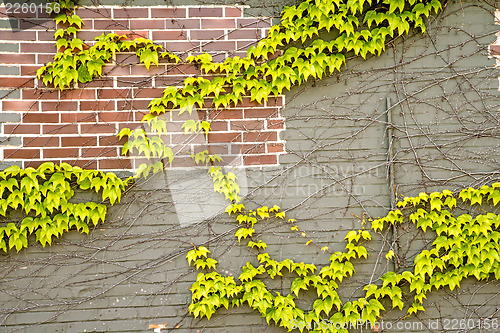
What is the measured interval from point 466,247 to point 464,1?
5.76 ft

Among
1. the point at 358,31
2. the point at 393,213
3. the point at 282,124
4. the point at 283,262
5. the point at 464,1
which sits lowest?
the point at 283,262

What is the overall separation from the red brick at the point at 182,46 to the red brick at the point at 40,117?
36.1 inches

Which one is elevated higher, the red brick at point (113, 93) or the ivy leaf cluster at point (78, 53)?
the ivy leaf cluster at point (78, 53)

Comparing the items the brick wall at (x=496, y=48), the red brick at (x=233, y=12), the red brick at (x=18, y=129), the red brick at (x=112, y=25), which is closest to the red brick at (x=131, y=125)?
the red brick at (x=18, y=129)

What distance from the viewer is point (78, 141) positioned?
9.04ft

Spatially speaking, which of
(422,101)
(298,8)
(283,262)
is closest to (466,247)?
(422,101)

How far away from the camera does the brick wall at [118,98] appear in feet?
8.98

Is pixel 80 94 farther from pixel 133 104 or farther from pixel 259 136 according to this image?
pixel 259 136

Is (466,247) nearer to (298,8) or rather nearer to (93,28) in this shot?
(298,8)

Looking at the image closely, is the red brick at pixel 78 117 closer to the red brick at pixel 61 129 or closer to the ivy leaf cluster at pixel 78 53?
the red brick at pixel 61 129

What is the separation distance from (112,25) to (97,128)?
29.2 inches

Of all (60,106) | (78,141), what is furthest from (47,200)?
(60,106)

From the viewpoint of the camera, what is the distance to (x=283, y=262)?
2721 mm

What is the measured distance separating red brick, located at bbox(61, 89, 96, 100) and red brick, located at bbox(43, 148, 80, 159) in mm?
373
